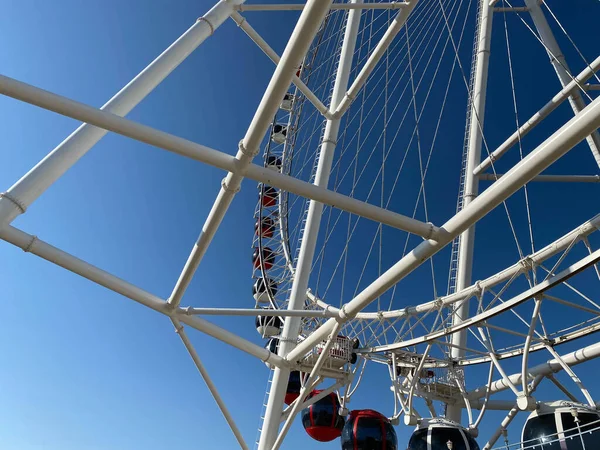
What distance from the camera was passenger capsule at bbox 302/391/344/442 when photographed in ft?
51.0

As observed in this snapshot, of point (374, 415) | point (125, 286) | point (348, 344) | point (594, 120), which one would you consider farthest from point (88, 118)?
point (374, 415)

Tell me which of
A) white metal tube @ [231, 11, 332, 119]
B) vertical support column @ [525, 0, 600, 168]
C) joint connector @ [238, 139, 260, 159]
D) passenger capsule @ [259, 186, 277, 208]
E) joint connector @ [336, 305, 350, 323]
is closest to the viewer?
joint connector @ [238, 139, 260, 159]

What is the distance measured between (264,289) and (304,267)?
32.8 feet

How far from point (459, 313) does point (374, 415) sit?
3.79 meters

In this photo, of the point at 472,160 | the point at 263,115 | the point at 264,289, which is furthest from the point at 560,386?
the point at 263,115

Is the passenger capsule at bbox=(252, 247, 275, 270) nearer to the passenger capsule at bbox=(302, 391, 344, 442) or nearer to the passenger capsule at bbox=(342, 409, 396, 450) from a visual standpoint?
the passenger capsule at bbox=(302, 391, 344, 442)

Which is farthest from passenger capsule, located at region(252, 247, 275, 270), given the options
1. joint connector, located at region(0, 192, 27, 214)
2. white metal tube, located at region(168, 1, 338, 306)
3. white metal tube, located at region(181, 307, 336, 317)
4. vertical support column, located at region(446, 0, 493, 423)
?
joint connector, located at region(0, 192, 27, 214)

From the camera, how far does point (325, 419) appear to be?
15.5 m

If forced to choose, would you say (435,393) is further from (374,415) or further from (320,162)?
(320,162)

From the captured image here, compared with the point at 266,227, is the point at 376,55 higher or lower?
lower

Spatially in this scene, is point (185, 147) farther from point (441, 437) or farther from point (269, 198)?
point (269, 198)

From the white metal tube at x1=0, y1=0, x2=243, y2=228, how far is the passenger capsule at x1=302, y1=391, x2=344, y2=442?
11418mm

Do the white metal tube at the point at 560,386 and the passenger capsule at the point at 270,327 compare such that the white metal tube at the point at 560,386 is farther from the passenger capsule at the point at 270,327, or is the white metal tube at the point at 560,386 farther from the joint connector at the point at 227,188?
the joint connector at the point at 227,188

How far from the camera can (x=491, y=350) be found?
1366cm
